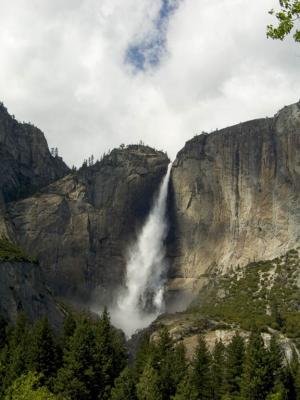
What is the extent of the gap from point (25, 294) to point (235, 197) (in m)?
60.1

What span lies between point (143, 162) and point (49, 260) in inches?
1438

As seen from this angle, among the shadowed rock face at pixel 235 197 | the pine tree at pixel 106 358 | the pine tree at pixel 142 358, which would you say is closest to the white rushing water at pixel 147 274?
the shadowed rock face at pixel 235 197

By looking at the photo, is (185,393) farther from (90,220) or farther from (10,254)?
(90,220)

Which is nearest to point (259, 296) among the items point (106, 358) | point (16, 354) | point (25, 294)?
point (25, 294)

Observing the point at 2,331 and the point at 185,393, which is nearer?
the point at 185,393

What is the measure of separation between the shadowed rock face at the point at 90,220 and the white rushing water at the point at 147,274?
7.76 feet

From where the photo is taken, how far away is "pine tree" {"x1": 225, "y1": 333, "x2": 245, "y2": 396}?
6531 cm

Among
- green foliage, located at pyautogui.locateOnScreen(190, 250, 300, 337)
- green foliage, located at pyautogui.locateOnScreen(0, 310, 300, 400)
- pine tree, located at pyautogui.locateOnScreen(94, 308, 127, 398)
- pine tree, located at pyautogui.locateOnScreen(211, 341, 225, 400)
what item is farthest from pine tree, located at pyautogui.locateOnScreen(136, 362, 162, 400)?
green foliage, located at pyautogui.locateOnScreen(190, 250, 300, 337)

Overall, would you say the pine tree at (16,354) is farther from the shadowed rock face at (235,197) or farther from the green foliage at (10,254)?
the shadowed rock face at (235,197)

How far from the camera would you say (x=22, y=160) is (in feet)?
546

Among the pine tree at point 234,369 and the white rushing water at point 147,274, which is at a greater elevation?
the white rushing water at point 147,274

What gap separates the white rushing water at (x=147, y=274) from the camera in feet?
455

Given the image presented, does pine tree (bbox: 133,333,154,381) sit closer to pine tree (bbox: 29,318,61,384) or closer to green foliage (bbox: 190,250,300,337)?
pine tree (bbox: 29,318,61,384)

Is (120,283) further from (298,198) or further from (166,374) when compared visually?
(166,374)
